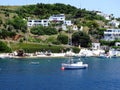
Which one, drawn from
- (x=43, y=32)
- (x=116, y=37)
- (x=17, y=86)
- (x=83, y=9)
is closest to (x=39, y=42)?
(x=43, y=32)

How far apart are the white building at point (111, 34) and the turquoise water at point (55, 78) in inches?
1709

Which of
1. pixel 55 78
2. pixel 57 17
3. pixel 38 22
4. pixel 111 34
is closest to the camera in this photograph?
pixel 55 78

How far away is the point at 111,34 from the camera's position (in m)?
114

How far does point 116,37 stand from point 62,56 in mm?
21680

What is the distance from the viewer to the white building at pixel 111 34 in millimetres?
113188

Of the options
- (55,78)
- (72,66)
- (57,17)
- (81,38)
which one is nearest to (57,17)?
(57,17)

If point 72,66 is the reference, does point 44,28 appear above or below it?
above

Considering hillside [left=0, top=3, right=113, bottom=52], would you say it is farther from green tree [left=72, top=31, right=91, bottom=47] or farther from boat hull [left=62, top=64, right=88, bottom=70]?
boat hull [left=62, top=64, right=88, bottom=70]

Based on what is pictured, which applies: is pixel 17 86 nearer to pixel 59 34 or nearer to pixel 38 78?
pixel 38 78

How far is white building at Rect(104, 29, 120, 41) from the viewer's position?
113 m

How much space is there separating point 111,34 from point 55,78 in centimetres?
5922

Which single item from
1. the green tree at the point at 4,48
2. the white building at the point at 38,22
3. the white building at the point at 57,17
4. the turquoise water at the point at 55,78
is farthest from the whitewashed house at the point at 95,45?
the turquoise water at the point at 55,78

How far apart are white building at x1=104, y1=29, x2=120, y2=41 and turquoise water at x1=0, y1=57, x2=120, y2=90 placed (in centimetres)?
4341

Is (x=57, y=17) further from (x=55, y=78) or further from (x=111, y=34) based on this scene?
A: (x=55, y=78)
